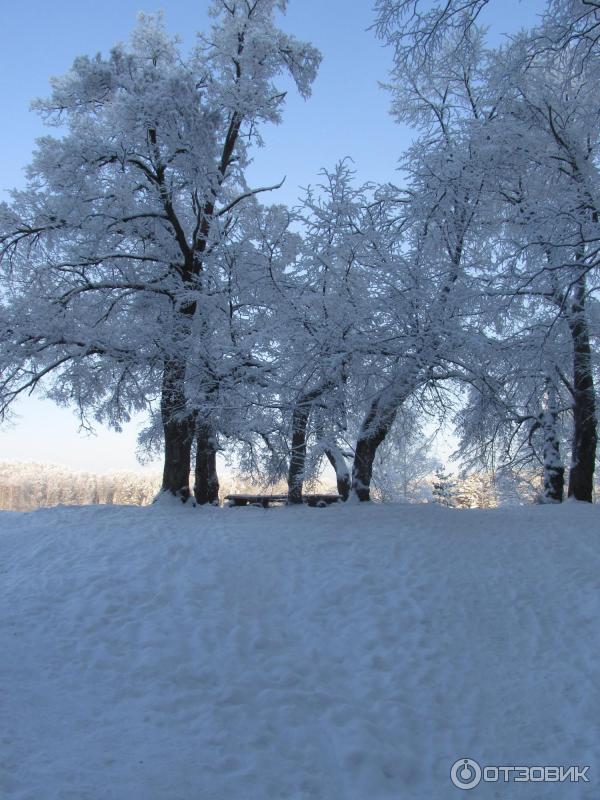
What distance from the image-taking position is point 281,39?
Answer: 13453 mm

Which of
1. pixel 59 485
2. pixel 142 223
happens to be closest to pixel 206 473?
pixel 142 223

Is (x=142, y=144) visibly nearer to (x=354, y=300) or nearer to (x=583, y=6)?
(x=354, y=300)

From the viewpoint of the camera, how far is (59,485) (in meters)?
65.1

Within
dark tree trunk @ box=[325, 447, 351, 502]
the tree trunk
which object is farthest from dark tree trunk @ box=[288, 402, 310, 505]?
the tree trunk

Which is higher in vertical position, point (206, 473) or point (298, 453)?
point (298, 453)

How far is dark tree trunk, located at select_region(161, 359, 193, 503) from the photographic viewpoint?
41.4 feet

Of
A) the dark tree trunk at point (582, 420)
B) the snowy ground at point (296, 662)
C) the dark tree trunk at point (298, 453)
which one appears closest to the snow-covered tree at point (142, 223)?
the dark tree trunk at point (298, 453)

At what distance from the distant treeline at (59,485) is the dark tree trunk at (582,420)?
2004 inches

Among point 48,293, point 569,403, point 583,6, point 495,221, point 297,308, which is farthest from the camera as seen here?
point 569,403

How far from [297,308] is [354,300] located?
109 cm

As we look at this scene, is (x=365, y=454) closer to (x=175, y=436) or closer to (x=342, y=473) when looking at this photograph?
(x=342, y=473)

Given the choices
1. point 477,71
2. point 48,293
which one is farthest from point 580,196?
point 48,293

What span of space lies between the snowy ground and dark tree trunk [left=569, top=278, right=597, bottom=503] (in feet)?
11.5

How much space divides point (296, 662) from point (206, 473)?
859 centimetres
